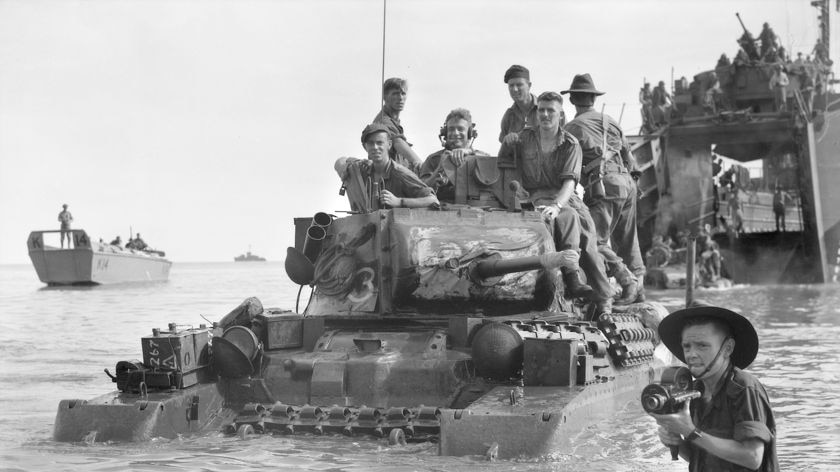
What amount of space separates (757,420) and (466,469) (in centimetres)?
337

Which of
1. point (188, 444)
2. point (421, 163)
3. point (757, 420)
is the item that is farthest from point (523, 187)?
point (757, 420)

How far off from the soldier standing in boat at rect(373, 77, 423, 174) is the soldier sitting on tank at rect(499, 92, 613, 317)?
128 centimetres

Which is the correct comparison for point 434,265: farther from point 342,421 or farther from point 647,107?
point 647,107

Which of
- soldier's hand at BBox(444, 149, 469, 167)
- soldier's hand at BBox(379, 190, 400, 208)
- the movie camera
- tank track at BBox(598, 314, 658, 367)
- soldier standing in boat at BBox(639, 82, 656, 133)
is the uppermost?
soldier standing in boat at BBox(639, 82, 656, 133)

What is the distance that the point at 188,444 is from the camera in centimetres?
908

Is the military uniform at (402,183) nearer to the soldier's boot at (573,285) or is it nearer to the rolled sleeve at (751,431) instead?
the soldier's boot at (573,285)

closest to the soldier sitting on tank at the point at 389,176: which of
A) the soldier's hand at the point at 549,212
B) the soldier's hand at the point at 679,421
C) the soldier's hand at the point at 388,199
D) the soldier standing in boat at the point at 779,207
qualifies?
the soldier's hand at the point at 388,199

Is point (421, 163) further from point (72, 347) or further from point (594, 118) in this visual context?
point (72, 347)

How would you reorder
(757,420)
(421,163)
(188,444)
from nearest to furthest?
(757,420) < (188,444) < (421,163)

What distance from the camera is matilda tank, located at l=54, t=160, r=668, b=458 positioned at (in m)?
8.84

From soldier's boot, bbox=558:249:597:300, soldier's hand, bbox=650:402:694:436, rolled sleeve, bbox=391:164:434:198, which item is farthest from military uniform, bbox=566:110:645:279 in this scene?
soldier's hand, bbox=650:402:694:436

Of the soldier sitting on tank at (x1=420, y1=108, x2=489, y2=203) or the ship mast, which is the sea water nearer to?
the soldier sitting on tank at (x1=420, y1=108, x2=489, y2=203)

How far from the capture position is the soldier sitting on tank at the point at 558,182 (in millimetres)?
11672

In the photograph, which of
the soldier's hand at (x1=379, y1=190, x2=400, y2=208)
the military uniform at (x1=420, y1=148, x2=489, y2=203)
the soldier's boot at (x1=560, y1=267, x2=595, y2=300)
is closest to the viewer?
the soldier's hand at (x1=379, y1=190, x2=400, y2=208)
